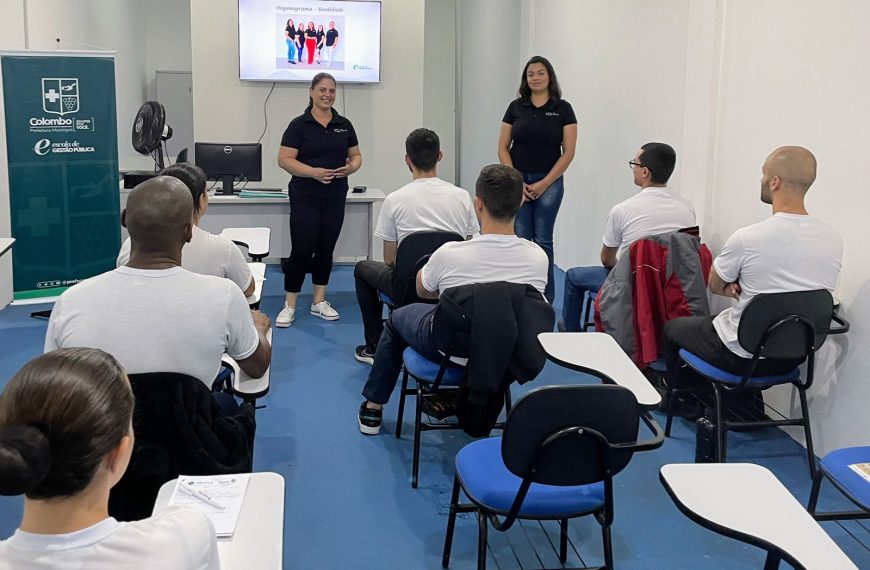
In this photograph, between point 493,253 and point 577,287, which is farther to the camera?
point 577,287

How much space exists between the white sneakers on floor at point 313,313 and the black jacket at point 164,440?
10.2 ft

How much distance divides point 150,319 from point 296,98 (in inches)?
208

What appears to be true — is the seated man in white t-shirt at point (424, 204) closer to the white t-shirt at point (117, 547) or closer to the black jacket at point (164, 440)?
the black jacket at point (164, 440)

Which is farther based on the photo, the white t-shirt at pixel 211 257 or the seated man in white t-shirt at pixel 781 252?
the seated man in white t-shirt at pixel 781 252

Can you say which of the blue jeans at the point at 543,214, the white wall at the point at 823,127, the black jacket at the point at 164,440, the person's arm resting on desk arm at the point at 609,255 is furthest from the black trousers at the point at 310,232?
the black jacket at the point at 164,440

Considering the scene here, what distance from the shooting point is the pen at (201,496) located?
1.74m

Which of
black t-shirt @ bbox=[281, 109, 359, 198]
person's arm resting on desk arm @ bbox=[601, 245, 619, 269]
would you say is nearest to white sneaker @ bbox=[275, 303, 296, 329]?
black t-shirt @ bbox=[281, 109, 359, 198]

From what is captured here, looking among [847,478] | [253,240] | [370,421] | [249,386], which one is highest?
[253,240]

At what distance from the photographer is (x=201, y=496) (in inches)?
69.9

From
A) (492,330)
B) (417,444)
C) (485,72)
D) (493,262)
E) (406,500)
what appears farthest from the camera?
(485,72)

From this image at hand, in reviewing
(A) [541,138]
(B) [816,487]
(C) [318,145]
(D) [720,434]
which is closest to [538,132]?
(A) [541,138]

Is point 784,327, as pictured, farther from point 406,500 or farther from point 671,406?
point 406,500

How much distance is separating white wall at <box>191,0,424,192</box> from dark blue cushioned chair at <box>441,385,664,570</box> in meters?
5.17

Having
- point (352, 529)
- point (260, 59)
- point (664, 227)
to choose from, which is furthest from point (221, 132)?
point (352, 529)
